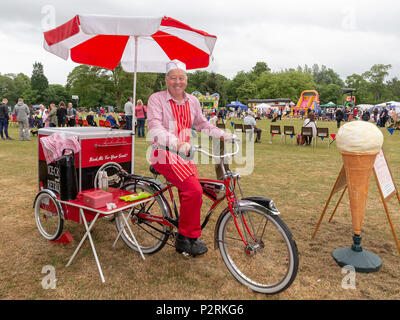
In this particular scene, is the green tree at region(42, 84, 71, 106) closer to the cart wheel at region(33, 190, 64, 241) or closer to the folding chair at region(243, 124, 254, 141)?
the folding chair at region(243, 124, 254, 141)

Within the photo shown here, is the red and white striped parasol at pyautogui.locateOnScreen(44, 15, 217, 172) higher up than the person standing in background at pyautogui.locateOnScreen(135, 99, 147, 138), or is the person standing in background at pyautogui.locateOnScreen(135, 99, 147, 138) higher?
the red and white striped parasol at pyautogui.locateOnScreen(44, 15, 217, 172)

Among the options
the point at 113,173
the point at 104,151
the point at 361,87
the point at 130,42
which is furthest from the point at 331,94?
the point at 104,151

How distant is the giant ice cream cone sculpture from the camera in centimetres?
309

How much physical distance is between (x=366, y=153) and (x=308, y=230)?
163 cm

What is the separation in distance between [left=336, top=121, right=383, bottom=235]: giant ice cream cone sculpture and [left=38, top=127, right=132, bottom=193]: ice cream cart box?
8.72ft

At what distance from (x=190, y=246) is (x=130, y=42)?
3.59 meters

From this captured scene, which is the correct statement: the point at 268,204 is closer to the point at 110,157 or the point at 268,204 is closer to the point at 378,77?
the point at 110,157

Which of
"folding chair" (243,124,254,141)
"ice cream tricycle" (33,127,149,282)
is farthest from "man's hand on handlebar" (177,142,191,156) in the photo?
"folding chair" (243,124,254,141)

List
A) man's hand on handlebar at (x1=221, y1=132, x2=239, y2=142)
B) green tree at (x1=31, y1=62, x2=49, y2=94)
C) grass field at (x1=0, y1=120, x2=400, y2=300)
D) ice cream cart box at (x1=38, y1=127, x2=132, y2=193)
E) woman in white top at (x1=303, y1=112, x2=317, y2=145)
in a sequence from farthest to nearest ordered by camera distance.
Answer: green tree at (x1=31, y1=62, x2=49, y2=94) < woman in white top at (x1=303, y1=112, x2=317, y2=145) < ice cream cart box at (x1=38, y1=127, x2=132, y2=193) < man's hand on handlebar at (x1=221, y1=132, x2=239, y2=142) < grass field at (x1=0, y1=120, x2=400, y2=300)

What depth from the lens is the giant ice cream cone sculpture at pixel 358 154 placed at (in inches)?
122

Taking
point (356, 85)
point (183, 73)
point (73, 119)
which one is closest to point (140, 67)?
point (183, 73)

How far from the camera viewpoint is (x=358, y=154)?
3.13 metres

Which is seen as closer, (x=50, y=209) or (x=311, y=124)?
(x=50, y=209)

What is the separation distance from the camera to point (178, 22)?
3.36 meters
